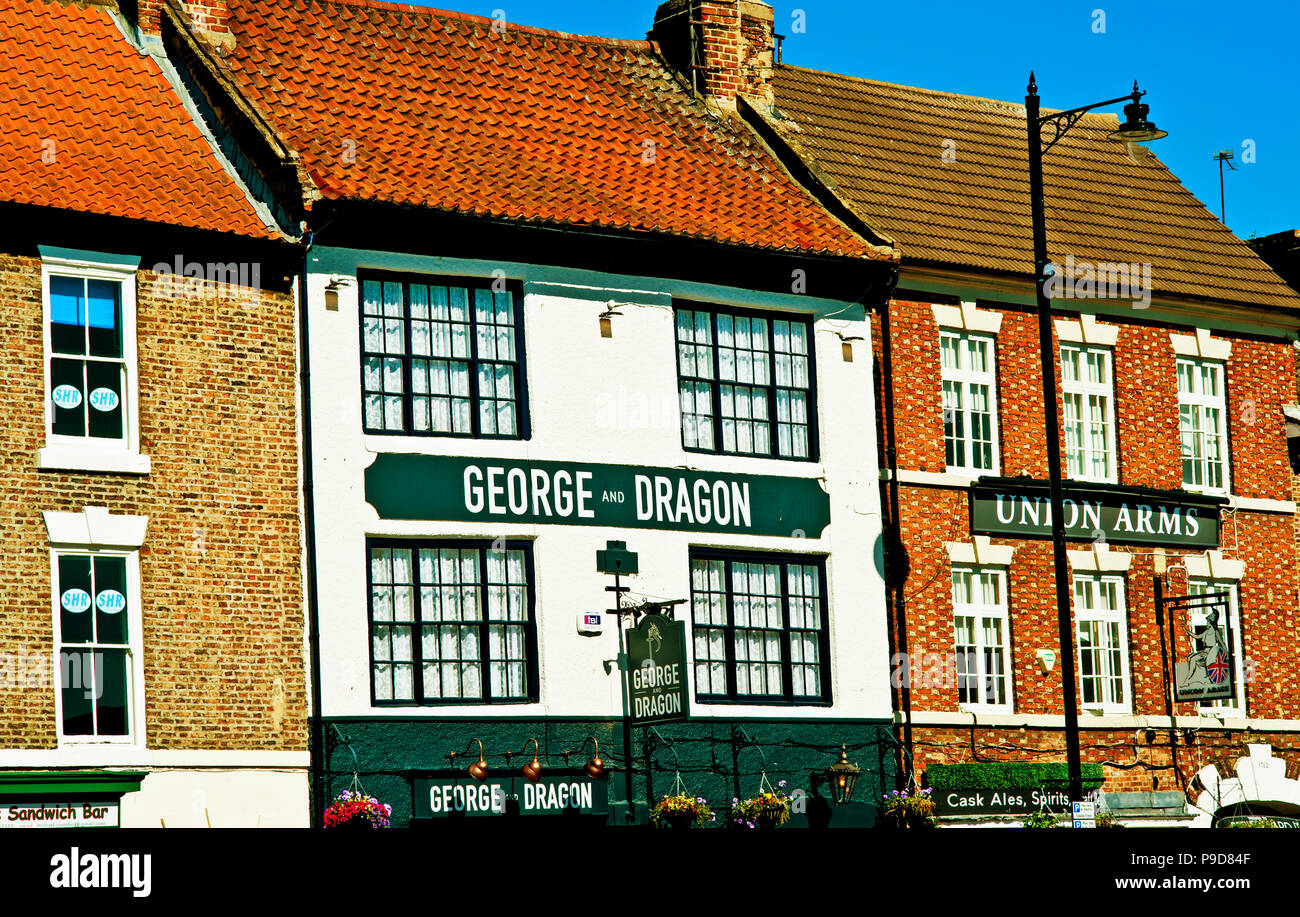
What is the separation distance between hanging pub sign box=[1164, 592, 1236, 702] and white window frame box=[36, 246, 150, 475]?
15.2 meters

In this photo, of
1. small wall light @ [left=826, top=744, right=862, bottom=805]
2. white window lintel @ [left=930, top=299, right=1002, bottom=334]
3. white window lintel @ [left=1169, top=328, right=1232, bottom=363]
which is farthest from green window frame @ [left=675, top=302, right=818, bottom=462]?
white window lintel @ [left=1169, top=328, right=1232, bottom=363]

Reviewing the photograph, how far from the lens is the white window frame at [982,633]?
2902 centimetres

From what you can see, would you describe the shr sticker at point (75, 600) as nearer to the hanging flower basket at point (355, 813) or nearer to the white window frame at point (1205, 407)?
the hanging flower basket at point (355, 813)

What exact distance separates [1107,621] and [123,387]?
14.6m

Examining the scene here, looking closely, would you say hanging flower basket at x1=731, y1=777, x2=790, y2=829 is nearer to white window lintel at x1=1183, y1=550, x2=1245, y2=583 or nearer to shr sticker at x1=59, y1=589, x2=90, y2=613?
shr sticker at x1=59, y1=589, x2=90, y2=613

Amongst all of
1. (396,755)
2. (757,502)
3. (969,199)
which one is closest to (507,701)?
(396,755)

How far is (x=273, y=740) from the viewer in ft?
76.5

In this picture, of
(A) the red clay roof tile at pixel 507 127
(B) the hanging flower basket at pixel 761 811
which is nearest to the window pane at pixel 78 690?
(A) the red clay roof tile at pixel 507 127

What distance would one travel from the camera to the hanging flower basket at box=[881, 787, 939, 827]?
2728 cm

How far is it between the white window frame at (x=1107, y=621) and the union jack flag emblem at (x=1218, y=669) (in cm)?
113

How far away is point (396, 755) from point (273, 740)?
4.80 ft

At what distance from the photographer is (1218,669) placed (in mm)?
29922
